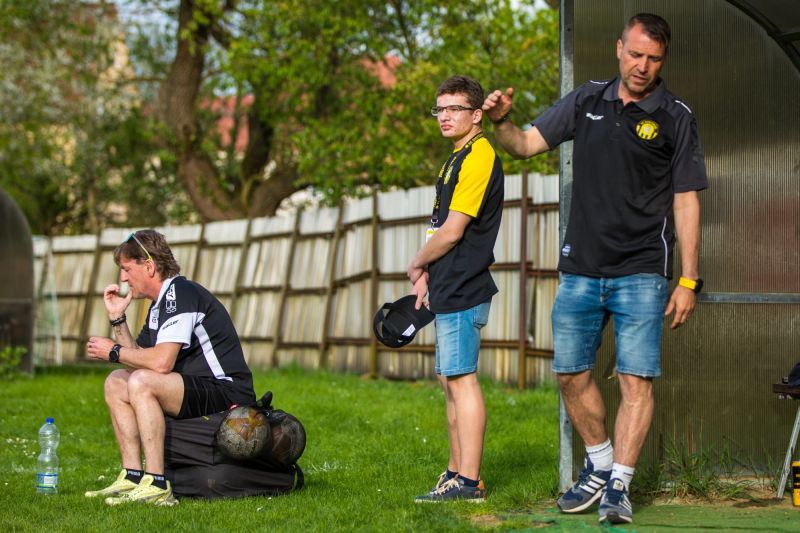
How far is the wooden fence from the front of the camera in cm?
1352

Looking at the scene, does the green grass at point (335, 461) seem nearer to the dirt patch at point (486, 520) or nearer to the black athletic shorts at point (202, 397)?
the dirt patch at point (486, 520)

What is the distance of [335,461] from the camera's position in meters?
8.05

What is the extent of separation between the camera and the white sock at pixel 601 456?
5504 mm

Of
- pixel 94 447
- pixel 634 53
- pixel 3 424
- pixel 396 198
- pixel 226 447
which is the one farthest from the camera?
pixel 396 198

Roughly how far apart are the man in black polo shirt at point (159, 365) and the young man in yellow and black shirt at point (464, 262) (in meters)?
1.30

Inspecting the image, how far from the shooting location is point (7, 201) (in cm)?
1617

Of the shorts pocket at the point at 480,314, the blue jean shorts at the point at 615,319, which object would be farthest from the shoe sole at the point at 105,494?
the blue jean shorts at the point at 615,319

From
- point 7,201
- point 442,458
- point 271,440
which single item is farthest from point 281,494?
point 7,201

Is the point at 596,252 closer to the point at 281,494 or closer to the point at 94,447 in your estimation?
the point at 281,494

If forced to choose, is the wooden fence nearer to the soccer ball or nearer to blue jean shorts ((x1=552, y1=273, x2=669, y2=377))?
the soccer ball

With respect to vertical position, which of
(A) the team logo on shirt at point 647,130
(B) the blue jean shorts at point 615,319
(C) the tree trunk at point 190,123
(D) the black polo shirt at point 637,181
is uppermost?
(C) the tree trunk at point 190,123

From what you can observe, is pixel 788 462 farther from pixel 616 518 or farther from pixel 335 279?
pixel 335 279

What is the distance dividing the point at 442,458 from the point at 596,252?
307cm

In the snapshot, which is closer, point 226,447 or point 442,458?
point 226,447
